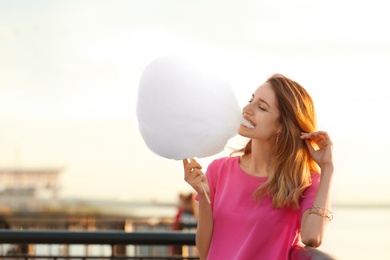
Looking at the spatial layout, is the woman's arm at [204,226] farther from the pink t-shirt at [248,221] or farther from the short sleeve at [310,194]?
the short sleeve at [310,194]

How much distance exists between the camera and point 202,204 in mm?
3752

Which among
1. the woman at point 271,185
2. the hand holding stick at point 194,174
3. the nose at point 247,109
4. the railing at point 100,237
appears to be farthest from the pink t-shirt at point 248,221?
the railing at point 100,237

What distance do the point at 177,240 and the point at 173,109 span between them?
1883mm

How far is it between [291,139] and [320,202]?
35 centimetres

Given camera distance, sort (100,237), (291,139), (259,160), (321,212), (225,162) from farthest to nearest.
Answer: (100,237), (225,162), (259,160), (291,139), (321,212)

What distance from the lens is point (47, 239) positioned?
545 centimetres

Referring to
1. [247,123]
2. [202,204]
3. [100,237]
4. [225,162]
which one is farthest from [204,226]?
[100,237]

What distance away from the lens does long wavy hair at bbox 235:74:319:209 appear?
3.68 meters

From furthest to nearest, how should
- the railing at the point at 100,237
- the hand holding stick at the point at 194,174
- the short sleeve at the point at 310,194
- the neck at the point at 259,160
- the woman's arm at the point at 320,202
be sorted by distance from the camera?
the railing at the point at 100,237 → the neck at the point at 259,160 → the hand holding stick at the point at 194,174 → the short sleeve at the point at 310,194 → the woman's arm at the point at 320,202

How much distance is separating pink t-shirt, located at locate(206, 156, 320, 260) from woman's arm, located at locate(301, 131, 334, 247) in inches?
2.4

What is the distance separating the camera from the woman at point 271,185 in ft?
11.8

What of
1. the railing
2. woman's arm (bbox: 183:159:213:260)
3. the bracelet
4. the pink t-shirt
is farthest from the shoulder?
the railing

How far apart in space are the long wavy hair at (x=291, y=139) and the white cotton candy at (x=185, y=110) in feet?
0.69

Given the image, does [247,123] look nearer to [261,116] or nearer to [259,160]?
[261,116]
